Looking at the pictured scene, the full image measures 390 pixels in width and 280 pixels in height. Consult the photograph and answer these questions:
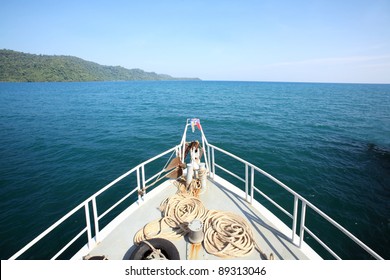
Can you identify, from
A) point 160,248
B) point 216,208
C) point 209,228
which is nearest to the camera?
point 160,248

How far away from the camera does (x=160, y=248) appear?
3.63 meters

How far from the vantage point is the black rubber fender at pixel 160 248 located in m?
3.47

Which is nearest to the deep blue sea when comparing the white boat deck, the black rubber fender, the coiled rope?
the white boat deck

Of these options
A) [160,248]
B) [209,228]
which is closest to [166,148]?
[209,228]

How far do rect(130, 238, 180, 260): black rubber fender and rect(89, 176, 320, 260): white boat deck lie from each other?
0.31 metres

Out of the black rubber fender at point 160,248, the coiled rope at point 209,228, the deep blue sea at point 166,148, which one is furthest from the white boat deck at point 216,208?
the deep blue sea at point 166,148

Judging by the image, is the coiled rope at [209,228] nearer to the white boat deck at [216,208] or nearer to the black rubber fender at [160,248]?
the white boat deck at [216,208]

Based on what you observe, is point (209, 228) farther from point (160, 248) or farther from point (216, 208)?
point (160, 248)

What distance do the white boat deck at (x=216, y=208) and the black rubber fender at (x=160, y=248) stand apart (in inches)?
12.2

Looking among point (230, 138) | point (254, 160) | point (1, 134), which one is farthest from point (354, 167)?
point (1, 134)

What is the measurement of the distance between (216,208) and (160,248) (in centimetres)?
199

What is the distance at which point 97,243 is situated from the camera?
4148mm
